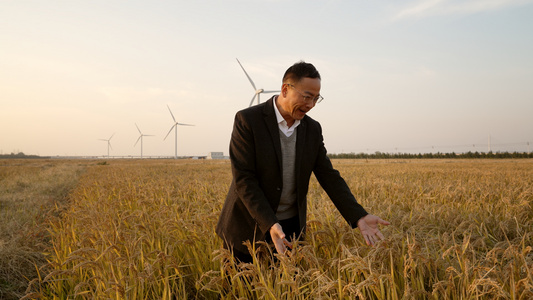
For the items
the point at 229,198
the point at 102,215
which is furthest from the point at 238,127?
the point at 102,215

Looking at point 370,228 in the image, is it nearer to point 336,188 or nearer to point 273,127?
point 336,188

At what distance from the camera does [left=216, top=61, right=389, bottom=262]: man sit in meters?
2.70

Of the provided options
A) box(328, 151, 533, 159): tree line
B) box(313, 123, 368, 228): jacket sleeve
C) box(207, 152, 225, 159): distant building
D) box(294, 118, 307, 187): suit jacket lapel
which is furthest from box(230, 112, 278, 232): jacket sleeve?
box(207, 152, 225, 159): distant building

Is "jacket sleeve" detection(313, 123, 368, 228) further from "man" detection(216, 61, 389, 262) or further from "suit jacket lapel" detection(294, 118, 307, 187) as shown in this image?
"suit jacket lapel" detection(294, 118, 307, 187)

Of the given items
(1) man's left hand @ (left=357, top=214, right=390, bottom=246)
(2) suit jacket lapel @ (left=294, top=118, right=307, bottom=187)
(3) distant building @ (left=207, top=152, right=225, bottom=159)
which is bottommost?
(1) man's left hand @ (left=357, top=214, right=390, bottom=246)

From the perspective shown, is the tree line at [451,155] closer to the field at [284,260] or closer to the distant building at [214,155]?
the distant building at [214,155]

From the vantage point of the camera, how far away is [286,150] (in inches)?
118

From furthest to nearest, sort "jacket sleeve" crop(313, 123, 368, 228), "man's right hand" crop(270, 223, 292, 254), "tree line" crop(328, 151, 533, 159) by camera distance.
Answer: "tree line" crop(328, 151, 533, 159) < "jacket sleeve" crop(313, 123, 368, 228) < "man's right hand" crop(270, 223, 292, 254)

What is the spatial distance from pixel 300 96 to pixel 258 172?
0.74m

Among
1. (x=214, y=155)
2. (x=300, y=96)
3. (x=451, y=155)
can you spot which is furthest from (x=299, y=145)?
(x=214, y=155)

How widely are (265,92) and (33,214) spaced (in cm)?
2110

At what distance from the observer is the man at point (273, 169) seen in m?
2.70

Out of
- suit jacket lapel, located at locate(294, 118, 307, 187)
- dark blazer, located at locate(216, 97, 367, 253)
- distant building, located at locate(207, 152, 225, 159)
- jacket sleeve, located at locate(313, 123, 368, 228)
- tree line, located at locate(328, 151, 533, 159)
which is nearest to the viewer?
dark blazer, located at locate(216, 97, 367, 253)

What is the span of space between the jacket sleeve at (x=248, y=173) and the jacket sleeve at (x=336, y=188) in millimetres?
722
